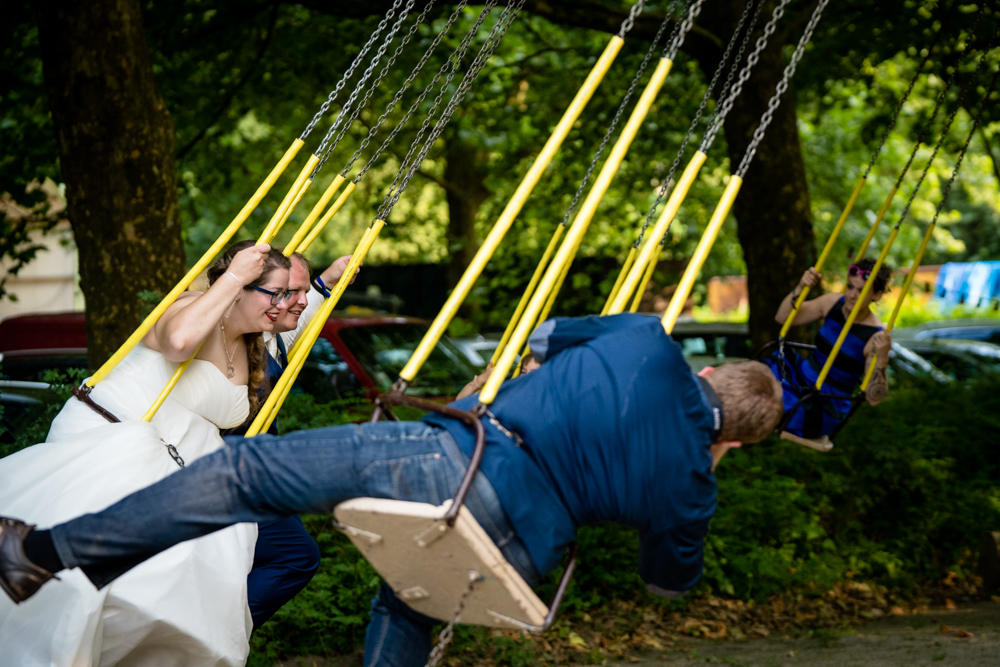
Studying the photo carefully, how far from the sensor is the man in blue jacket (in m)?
2.19

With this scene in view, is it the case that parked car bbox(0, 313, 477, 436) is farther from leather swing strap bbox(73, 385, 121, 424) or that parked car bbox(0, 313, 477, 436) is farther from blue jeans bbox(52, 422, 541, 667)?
blue jeans bbox(52, 422, 541, 667)

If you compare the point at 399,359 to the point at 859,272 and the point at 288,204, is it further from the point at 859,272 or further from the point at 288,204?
the point at 859,272

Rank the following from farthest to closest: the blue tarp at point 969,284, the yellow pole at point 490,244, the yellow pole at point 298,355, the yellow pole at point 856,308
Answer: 1. the blue tarp at point 969,284
2. the yellow pole at point 856,308
3. the yellow pole at point 298,355
4. the yellow pole at point 490,244

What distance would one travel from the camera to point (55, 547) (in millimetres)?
2213

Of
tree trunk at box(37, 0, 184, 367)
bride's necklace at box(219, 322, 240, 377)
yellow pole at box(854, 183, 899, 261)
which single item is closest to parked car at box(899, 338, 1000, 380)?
yellow pole at box(854, 183, 899, 261)

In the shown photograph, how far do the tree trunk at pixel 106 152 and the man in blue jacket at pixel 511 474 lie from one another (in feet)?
8.82

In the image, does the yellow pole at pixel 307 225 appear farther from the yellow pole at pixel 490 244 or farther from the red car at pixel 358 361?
the red car at pixel 358 361

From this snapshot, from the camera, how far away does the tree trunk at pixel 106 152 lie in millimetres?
4680

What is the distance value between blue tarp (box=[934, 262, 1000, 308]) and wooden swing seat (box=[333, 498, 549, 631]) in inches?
983

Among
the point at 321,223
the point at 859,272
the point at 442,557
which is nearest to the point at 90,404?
the point at 321,223

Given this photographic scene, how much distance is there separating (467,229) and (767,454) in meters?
7.05

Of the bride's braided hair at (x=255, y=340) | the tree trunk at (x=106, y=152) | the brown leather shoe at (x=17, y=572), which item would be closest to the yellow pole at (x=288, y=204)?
the bride's braided hair at (x=255, y=340)

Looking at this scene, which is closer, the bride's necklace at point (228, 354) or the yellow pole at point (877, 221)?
the bride's necklace at point (228, 354)

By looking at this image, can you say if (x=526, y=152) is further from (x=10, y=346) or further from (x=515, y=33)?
(x=10, y=346)
